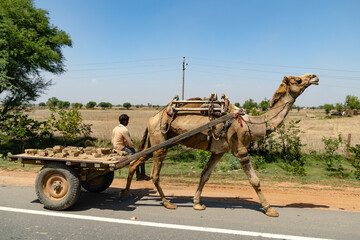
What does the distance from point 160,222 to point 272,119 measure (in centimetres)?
320

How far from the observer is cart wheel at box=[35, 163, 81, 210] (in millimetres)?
5195

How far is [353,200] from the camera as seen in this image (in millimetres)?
6379

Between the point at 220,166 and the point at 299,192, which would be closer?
the point at 299,192

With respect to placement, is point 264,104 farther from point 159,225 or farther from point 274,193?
point 159,225

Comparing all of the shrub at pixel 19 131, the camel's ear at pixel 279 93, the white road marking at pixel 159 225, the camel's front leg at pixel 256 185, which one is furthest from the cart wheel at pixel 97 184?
the shrub at pixel 19 131

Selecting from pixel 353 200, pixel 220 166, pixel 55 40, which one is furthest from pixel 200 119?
pixel 55 40

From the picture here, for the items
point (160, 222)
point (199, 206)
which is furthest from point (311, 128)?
point (160, 222)

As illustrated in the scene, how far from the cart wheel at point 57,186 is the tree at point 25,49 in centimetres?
1002

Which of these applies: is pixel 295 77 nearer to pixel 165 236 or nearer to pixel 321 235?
pixel 321 235

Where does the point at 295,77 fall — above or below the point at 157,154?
above

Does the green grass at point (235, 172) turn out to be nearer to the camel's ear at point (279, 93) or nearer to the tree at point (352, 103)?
the camel's ear at point (279, 93)

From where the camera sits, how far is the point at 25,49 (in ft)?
47.0

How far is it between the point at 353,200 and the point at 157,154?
5058mm

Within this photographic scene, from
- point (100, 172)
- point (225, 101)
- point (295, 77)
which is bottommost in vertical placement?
point (100, 172)
